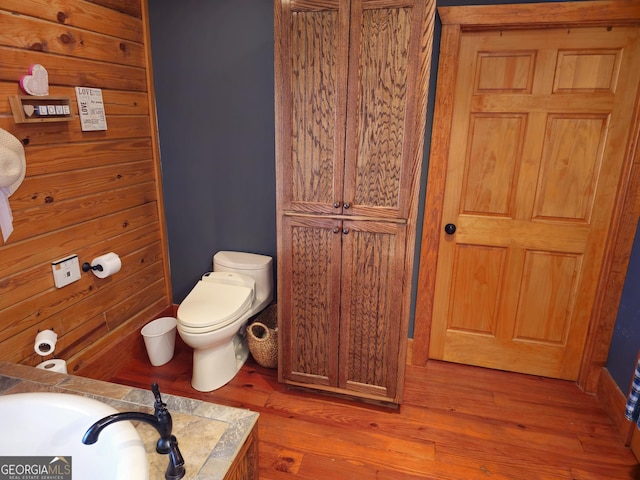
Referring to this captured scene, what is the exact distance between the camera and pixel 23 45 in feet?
5.84

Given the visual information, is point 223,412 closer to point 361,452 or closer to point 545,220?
point 361,452

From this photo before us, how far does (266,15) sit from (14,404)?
2.15 meters

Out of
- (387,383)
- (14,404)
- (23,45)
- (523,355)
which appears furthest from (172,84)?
(523,355)

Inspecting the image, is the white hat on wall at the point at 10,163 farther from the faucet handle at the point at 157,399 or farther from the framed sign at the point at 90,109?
the faucet handle at the point at 157,399

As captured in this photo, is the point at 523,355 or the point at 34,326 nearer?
the point at 34,326

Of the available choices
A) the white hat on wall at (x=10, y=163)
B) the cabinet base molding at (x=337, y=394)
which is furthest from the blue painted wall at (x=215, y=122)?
the white hat on wall at (x=10, y=163)

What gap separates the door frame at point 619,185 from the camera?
1975mm

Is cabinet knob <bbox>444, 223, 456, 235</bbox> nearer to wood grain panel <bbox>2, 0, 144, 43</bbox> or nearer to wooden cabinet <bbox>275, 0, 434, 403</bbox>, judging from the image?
wooden cabinet <bbox>275, 0, 434, 403</bbox>

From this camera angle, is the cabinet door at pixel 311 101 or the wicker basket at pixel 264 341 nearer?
the cabinet door at pixel 311 101

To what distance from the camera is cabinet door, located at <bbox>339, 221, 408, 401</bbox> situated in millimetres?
2002

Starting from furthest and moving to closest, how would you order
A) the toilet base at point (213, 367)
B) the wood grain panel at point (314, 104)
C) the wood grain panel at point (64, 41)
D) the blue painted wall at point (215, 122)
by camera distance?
the blue painted wall at point (215, 122) → the toilet base at point (213, 367) → the wood grain panel at point (314, 104) → the wood grain panel at point (64, 41)

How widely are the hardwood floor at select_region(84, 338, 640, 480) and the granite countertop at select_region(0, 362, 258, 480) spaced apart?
2.07ft

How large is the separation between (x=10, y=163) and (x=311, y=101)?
1.24 m

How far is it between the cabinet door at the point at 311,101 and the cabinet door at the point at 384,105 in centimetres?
5
